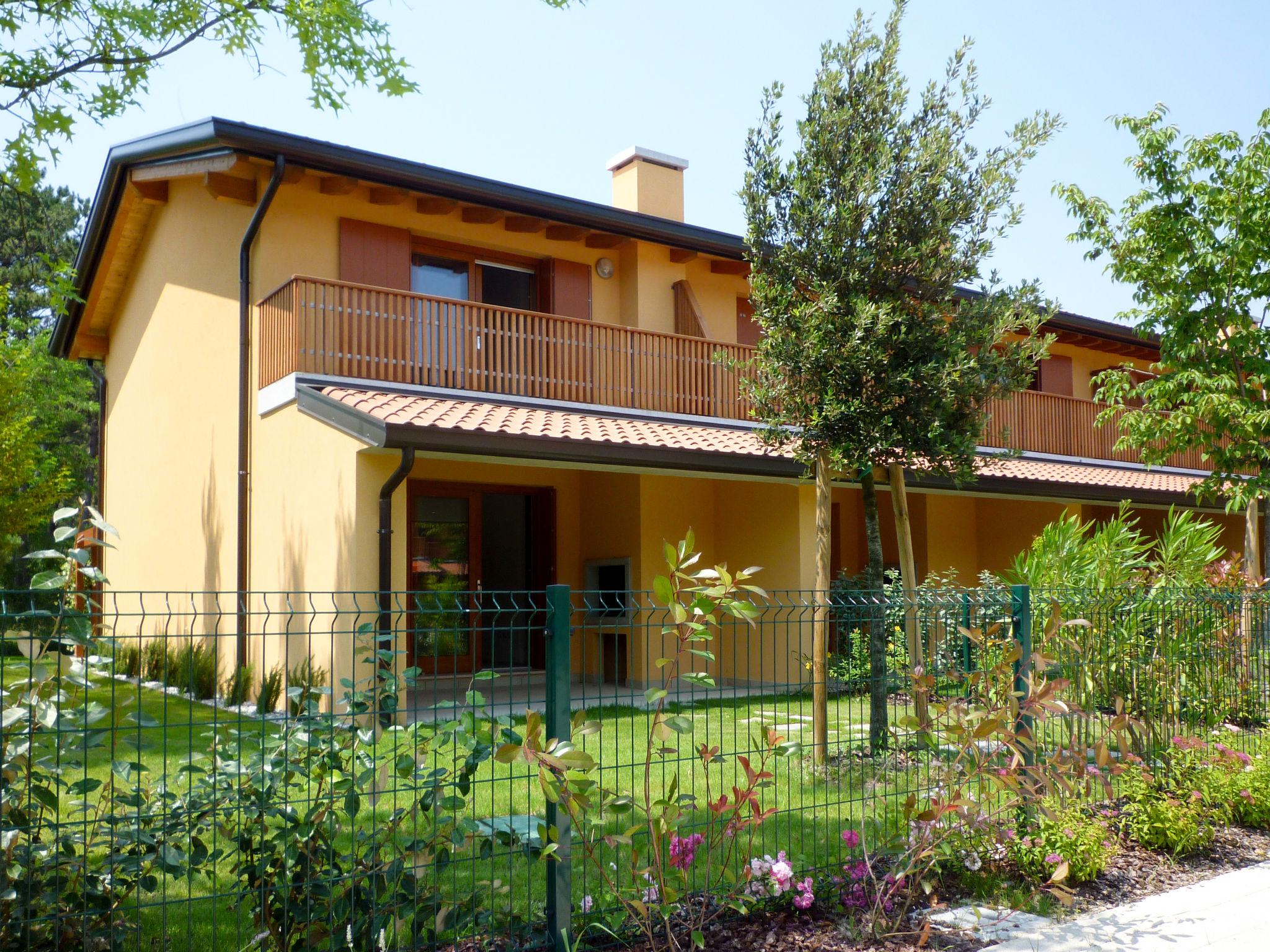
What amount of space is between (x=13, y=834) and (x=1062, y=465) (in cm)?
1650

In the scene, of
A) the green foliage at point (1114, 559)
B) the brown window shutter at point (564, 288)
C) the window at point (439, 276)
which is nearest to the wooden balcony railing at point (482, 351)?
the brown window shutter at point (564, 288)

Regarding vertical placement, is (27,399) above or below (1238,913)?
above

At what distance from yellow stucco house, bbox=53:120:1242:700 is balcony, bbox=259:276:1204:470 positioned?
30 mm

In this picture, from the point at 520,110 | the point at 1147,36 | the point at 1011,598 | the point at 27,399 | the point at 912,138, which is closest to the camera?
the point at 1011,598

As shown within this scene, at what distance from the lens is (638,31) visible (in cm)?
926

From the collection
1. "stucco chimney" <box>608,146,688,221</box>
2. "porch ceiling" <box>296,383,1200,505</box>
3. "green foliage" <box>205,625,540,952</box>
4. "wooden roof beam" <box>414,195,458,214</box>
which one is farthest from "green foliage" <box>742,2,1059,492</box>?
"stucco chimney" <box>608,146,688,221</box>

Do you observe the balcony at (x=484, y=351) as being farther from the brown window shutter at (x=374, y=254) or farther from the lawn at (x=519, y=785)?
the lawn at (x=519, y=785)

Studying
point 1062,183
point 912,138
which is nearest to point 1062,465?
point 1062,183

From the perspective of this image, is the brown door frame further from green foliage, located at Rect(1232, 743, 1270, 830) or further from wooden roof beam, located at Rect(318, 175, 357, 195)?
green foliage, located at Rect(1232, 743, 1270, 830)

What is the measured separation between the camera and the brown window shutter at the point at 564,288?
14320 mm

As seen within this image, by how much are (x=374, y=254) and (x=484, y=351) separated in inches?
75.1

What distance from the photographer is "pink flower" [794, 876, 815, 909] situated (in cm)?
453

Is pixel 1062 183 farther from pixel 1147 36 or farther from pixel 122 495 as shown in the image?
pixel 122 495

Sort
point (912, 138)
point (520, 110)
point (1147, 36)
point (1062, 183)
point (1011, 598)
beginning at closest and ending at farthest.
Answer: point (1011, 598) → point (912, 138) → point (1147, 36) → point (520, 110) → point (1062, 183)
